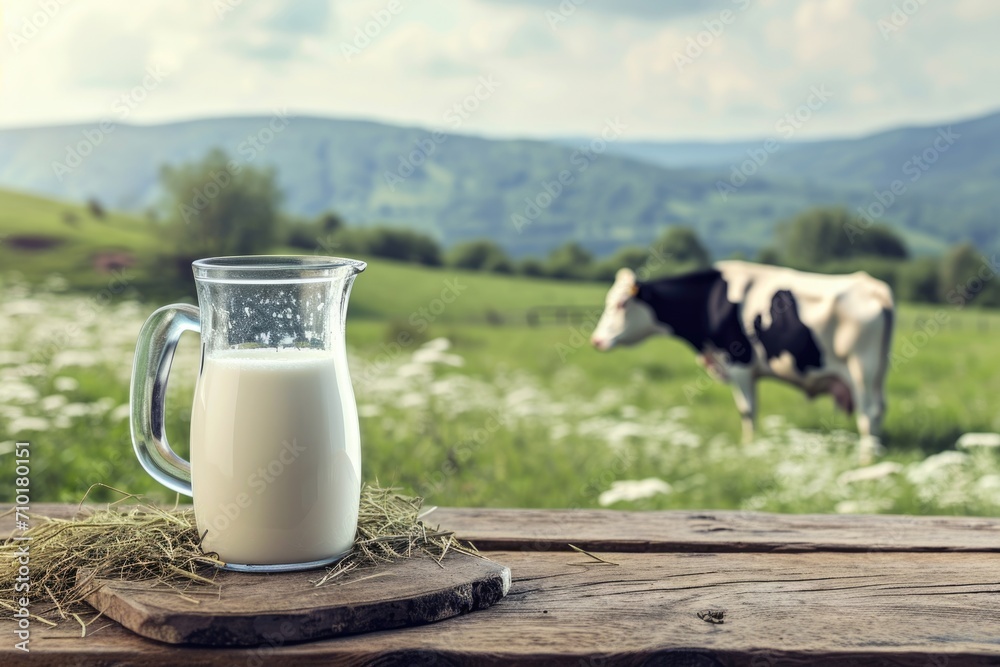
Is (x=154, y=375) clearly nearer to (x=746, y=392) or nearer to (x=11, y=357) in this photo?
(x=746, y=392)

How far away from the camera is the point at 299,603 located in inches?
41.9

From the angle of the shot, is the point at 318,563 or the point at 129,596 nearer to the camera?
the point at 129,596

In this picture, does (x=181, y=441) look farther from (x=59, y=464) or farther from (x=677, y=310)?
(x=677, y=310)

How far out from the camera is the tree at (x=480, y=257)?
13.7 m

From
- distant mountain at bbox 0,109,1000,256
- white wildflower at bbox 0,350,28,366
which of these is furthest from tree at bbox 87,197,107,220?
white wildflower at bbox 0,350,28,366

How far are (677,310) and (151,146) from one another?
11536mm

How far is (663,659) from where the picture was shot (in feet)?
3.34

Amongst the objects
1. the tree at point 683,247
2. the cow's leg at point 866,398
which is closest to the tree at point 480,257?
the tree at point 683,247

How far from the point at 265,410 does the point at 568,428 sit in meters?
4.47

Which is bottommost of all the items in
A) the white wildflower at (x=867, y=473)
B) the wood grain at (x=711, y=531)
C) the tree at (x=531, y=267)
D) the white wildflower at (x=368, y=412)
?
the white wildflower at (x=867, y=473)

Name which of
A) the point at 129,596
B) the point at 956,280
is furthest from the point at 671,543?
the point at 956,280

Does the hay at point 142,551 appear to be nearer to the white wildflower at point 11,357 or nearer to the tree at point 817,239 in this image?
the white wildflower at point 11,357

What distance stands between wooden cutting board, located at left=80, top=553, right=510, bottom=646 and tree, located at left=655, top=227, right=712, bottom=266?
11165 millimetres

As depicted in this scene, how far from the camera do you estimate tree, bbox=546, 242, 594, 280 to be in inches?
517
